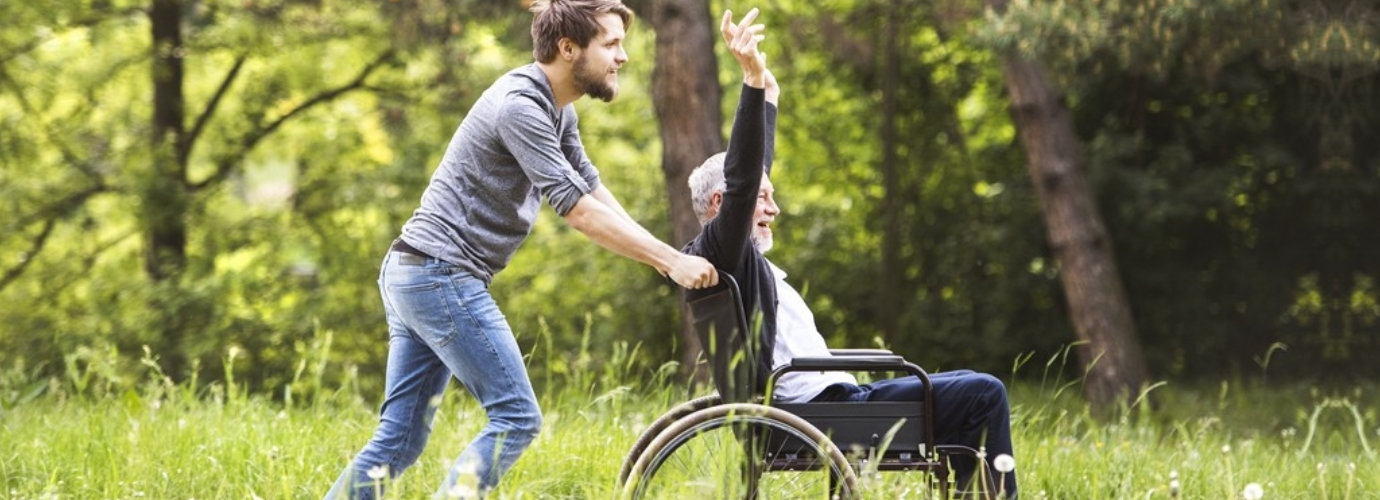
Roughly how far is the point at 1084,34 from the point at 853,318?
6.33m

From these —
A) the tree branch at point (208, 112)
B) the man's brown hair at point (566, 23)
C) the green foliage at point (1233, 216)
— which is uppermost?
the tree branch at point (208, 112)

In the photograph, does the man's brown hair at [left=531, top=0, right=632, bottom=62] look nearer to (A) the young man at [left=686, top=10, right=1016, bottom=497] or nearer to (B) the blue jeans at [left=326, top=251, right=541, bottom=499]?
(A) the young man at [left=686, top=10, right=1016, bottom=497]

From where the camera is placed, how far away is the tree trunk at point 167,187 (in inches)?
474

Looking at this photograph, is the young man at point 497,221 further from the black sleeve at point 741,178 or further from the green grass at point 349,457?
the green grass at point 349,457

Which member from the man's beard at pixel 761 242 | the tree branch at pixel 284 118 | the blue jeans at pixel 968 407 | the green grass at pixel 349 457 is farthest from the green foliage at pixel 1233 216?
the blue jeans at pixel 968 407

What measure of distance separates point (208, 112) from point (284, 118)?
689mm

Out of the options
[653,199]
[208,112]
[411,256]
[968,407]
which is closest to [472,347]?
[411,256]

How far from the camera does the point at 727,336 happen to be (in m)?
3.31

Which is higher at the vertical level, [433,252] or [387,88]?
[387,88]

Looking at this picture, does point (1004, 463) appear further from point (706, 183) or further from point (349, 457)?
point (349, 457)

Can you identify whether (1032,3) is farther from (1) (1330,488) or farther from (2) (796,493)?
(2) (796,493)

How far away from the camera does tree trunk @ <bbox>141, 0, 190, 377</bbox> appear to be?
12039 mm

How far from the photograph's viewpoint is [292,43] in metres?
13.4

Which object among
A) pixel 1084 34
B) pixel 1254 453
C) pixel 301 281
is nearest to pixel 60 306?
pixel 301 281
